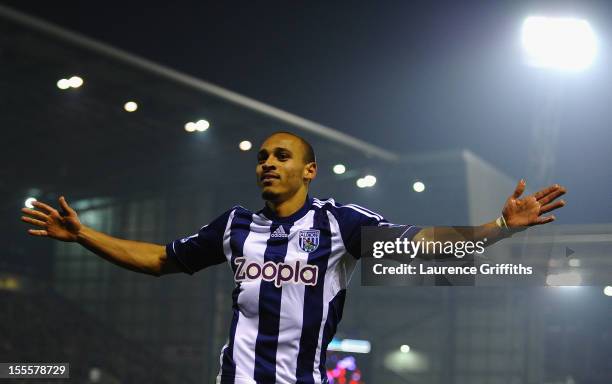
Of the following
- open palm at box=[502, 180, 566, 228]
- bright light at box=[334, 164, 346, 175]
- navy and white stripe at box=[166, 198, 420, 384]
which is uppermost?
bright light at box=[334, 164, 346, 175]

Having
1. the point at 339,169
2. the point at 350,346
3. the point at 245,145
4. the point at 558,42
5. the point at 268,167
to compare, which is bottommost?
the point at 268,167

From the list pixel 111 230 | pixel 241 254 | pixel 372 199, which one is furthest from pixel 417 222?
pixel 241 254

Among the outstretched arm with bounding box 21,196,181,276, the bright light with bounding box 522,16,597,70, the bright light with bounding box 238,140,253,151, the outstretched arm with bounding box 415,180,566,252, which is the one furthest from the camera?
the bright light with bounding box 238,140,253,151

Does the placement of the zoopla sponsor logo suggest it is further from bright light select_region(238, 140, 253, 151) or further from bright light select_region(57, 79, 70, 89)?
bright light select_region(238, 140, 253, 151)

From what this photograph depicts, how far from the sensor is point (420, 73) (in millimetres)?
16297

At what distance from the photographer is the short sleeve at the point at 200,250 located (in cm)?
356

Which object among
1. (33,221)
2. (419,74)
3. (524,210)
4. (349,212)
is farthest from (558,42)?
(33,221)

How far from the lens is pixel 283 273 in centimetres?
327

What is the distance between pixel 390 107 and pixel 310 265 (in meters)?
13.9

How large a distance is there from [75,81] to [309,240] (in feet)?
46.0

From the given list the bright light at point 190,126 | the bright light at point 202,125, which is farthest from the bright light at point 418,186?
the bright light at point 190,126

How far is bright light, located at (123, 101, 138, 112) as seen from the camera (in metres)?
17.7

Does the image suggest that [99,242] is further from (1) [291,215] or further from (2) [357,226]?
(2) [357,226]

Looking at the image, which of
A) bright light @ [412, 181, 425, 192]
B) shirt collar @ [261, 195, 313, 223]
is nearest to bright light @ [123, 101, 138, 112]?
bright light @ [412, 181, 425, 192]
